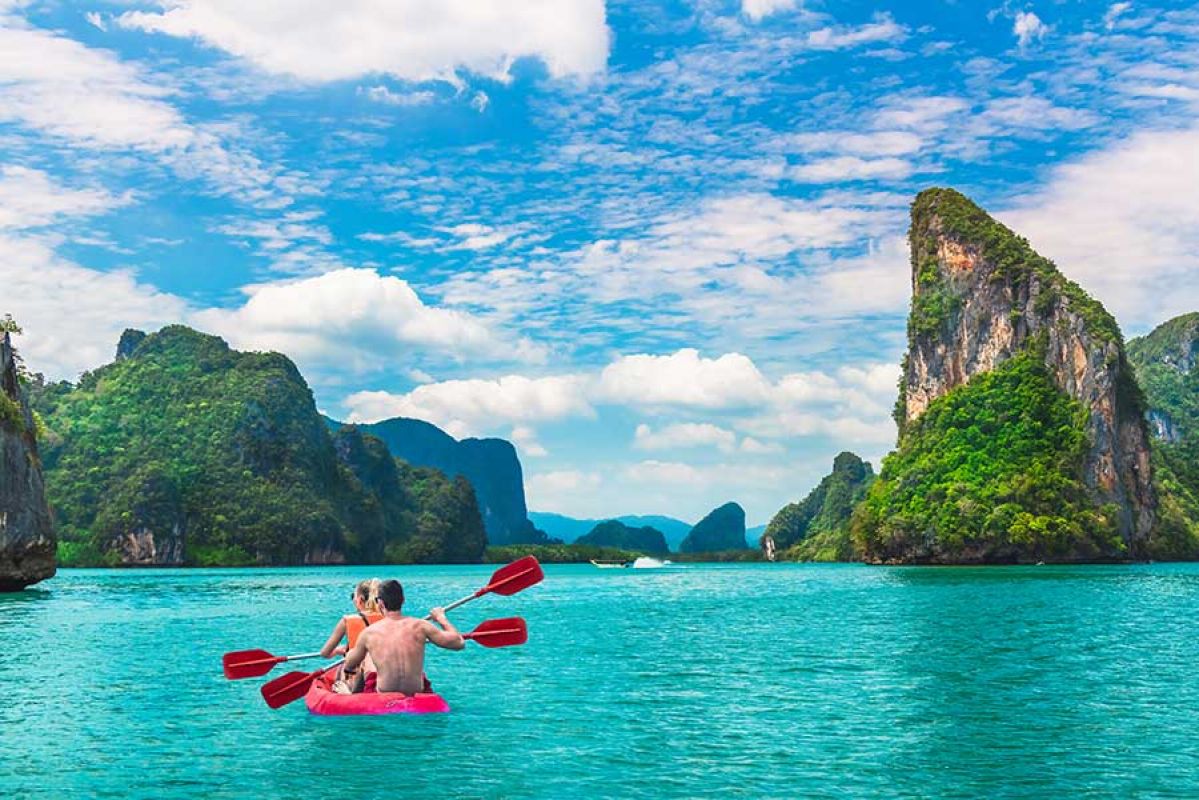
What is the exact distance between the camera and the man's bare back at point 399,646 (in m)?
16.2

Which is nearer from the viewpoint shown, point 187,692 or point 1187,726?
point 1187,726

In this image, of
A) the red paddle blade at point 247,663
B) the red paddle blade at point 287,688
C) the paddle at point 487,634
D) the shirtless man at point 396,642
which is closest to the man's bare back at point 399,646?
the shirtless man at point 396,642

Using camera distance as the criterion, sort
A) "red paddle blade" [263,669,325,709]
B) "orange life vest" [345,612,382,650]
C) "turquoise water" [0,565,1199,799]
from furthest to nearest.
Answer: "red paddle blade" [263,669,325,709] < "orange life vest" [345,612,382,650] < "turquoise water" [0,565,1199,799]

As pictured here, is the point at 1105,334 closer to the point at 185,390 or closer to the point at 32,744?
the point at 32,744

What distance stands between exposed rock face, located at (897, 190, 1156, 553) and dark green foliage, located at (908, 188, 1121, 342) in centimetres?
13

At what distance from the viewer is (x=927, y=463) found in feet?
395

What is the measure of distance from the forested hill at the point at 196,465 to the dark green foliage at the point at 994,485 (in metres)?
89.4

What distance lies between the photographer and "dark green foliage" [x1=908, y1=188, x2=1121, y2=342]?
389 feet

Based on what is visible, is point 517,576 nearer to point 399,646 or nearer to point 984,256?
point 399,646

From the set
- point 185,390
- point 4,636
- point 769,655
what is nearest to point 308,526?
point 185,390

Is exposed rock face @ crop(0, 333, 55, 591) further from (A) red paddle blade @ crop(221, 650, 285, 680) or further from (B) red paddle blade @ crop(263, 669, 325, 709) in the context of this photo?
Result: (B) red paddle blade @ crop(263, 669, 325, 709)

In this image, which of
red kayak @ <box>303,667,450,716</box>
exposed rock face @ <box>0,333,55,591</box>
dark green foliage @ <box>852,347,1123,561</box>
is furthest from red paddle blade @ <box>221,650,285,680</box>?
dark green foliage @ <box>852,347,1123,561</box>

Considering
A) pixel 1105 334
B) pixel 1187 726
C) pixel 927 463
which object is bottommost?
pixel 1187 726

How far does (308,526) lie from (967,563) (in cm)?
10115
